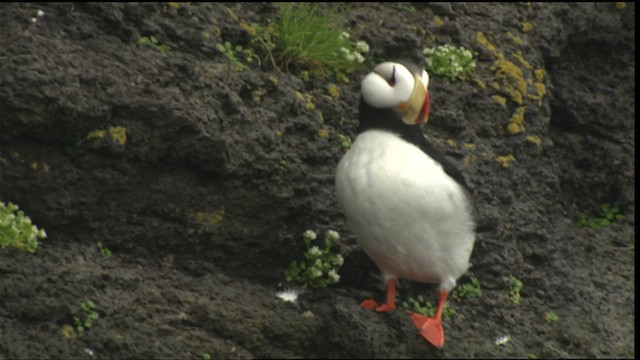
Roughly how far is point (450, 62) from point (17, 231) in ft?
8.51

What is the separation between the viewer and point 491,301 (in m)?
5.68

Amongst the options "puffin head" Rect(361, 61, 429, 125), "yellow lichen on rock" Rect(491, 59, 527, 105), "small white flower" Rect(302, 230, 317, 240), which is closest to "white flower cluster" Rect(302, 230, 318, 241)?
"small white flower" Rect(302, 230, 317, 240)

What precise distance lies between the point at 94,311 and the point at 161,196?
0.70 m

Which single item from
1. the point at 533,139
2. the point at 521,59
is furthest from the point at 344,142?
the point at 521,59

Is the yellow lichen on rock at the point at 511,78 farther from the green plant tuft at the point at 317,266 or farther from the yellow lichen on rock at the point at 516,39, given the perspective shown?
the green plant tuft at the point at 317,266

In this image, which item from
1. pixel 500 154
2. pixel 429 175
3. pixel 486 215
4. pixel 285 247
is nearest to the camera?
pixel 429 175

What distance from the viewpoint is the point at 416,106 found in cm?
510

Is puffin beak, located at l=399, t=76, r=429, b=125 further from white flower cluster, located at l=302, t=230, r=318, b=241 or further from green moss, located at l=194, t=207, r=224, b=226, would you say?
green moss, located at l=194, t=207, r=224, b=226

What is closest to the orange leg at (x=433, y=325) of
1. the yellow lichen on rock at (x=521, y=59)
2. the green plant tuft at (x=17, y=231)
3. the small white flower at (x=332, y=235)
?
the small white flower at (x=332, y=235)

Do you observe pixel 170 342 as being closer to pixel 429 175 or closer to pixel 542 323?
pixel 429 175

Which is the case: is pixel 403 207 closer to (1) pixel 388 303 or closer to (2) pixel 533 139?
(1) pixel 388 303

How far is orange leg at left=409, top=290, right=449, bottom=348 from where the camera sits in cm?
520

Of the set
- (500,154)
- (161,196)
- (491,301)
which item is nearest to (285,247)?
(161,196)

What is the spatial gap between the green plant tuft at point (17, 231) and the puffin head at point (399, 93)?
1.45 meters
